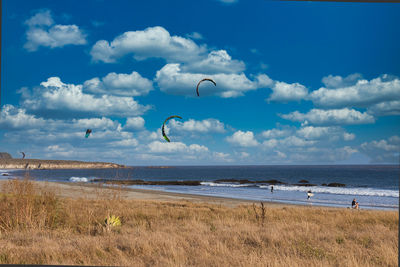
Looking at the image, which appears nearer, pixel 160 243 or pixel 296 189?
pixel 160 243

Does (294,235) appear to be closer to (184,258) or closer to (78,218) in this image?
(184,258)

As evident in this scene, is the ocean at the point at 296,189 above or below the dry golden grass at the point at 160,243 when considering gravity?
below

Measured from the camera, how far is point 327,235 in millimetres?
9812

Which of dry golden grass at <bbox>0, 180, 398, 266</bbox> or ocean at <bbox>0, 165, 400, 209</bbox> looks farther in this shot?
ocean at <bbox>0, 165, 400, 209</bbox>

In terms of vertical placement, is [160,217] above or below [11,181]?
below

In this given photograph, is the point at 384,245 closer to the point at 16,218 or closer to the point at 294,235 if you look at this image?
the point at 294,235

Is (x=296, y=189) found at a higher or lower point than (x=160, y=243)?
lower

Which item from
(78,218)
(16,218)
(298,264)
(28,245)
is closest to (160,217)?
(78,218)

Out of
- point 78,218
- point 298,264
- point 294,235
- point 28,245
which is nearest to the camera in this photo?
point 298,264

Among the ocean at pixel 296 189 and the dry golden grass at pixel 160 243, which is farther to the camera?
the ocean at pixel 296 189

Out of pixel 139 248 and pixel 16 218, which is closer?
pixel 139 248

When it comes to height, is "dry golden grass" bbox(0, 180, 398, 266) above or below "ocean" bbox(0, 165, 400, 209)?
above

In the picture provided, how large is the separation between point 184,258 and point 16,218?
5725mm

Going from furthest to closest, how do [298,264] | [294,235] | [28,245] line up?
[294,235] → [28,245] → [298,264]
